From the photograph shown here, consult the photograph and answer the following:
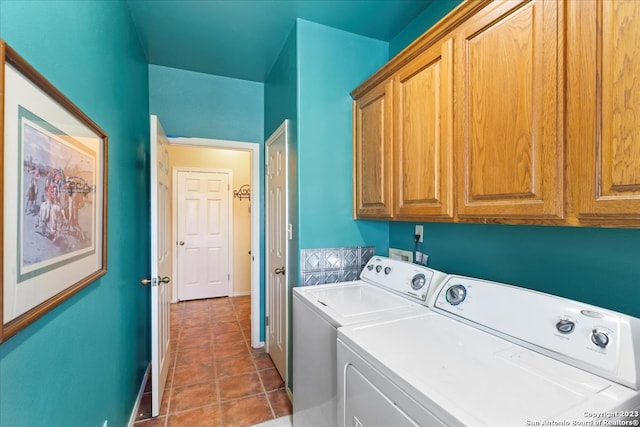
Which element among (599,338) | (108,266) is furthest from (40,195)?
(599,338)

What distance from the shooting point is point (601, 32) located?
76 centimetres

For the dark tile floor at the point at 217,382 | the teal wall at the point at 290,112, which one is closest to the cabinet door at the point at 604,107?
the teal wall at the point at 290,112

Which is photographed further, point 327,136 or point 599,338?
point 327,136

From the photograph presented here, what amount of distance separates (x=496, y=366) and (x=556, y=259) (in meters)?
0.58

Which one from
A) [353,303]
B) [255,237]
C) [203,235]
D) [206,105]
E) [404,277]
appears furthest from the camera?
[203,235]

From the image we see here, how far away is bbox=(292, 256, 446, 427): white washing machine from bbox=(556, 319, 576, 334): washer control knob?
50cm

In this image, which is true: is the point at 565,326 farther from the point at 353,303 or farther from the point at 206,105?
the point at 206,105

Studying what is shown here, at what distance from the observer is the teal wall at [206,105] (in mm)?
2545

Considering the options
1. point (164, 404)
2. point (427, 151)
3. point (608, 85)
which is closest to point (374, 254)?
point (427, 151)

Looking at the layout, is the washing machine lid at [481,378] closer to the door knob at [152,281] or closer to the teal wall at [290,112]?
the teal wall at [290,112]

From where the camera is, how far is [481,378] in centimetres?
78

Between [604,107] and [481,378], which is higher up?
[604,107]

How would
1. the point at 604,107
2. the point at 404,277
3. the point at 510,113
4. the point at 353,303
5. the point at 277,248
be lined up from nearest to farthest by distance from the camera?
the point at 604,107
the point at 510,113
the point at 353,303
the point at 404,277
the point at 277,248

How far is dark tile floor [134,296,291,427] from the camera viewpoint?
73.7 inches
